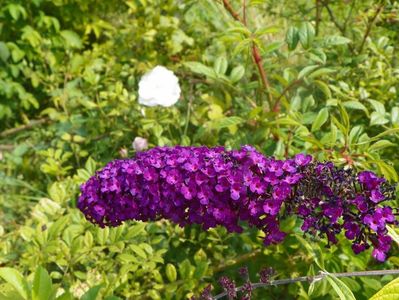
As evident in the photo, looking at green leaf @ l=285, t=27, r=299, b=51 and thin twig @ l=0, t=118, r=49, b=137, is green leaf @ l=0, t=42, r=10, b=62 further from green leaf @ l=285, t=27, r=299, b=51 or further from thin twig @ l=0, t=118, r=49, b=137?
green leaf @ l=285, t=27, r=299, b=51

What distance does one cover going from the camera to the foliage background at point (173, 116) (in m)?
1.67

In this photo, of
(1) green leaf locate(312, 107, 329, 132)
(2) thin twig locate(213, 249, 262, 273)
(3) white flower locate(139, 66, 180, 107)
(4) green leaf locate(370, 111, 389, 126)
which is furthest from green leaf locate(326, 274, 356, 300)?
(3) white flower locate(139, 66, 180, 107)

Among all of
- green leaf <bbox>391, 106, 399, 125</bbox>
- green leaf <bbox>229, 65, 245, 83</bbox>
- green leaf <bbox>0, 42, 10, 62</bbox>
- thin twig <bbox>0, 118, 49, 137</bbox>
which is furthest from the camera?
thin twig <bbox>0, 118, 49, 137</bbox>

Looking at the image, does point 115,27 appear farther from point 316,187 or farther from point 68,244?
point 316,187

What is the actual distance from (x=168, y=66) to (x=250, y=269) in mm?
1394

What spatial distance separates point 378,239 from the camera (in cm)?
117

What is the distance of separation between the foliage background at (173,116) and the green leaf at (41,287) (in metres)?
0.08

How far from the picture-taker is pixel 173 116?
8.25 feet

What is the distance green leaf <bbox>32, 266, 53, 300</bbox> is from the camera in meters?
1.14

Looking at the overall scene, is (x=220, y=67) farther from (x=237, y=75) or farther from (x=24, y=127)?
(x=24, y=127)

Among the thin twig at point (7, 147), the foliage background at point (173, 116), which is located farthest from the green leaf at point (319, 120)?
the thin twig at point (7, 147)

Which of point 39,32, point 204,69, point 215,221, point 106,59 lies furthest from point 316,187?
point 39,32

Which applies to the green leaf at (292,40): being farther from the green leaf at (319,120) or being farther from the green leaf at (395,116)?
the green leaf at (395,116)

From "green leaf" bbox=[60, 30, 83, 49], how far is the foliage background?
0.04 feet
